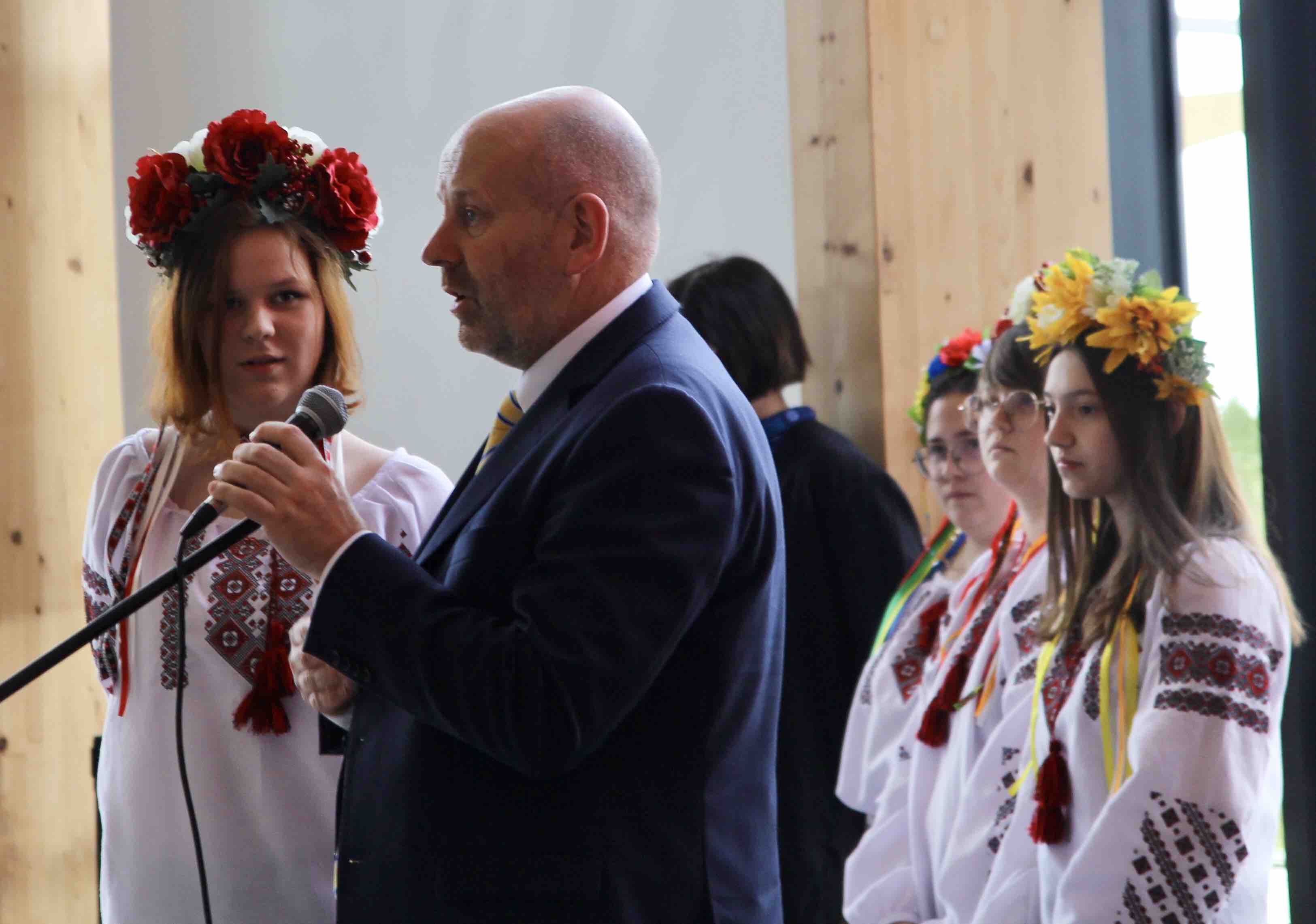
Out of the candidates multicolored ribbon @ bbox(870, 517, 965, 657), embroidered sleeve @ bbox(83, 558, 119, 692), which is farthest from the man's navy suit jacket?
multicolored ribbon @ bbox(870, 517, 965, 657)

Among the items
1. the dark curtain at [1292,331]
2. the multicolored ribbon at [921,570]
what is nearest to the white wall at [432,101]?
the multicolored ribbon at [921,570]

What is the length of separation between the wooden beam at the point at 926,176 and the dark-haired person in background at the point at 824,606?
0.49 m

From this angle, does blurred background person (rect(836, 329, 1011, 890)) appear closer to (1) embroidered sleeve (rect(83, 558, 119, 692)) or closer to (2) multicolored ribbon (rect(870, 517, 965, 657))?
(2) multicolored ribbon (rect(870, 517, 965, 657))

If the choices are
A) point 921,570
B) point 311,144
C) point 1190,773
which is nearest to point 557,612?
point 311,144

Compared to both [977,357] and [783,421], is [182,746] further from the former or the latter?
[977,357]

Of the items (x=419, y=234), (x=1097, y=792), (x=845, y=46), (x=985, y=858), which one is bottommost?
(x=985, y=858)

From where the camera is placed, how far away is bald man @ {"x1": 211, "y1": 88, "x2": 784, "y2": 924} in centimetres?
127

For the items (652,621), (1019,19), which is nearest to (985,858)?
(652,621)

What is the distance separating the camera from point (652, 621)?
128 centimetres

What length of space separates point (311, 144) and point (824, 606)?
1610 millimetres

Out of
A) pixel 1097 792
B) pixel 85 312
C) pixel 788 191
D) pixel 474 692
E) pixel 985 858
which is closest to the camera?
pixel 474 692

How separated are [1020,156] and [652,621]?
9.17 feet

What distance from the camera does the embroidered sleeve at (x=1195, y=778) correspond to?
77.9 inches

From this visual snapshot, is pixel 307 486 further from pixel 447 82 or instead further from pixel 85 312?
pixel 447 82
